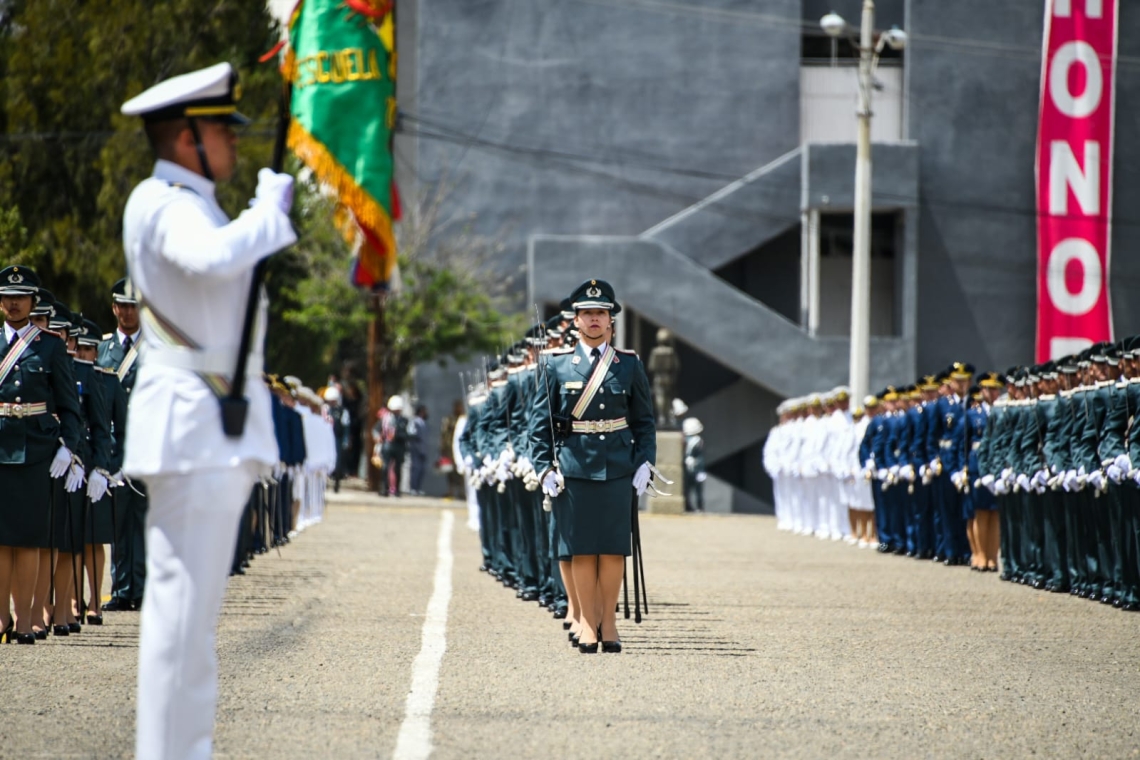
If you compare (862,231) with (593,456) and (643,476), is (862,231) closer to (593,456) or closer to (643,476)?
(643,476)

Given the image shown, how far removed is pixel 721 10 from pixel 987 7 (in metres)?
5.37

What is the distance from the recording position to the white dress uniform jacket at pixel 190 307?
5246mm

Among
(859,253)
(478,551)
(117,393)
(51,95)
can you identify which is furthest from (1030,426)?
(51,95)

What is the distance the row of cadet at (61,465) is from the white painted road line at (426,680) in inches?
82.5

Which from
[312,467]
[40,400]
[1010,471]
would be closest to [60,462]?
[40,400]

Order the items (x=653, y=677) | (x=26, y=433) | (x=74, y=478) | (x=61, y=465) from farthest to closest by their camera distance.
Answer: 1. (x=74, y=478)
2. (x=61, y=465)
3. (x=26, y=433)
4. (x=653, y=677)

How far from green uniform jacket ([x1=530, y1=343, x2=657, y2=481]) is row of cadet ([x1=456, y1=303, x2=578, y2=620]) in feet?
2.70

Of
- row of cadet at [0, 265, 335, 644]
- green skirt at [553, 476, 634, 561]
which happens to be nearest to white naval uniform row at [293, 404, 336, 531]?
row of cadet at [0, 265, 335, 644]

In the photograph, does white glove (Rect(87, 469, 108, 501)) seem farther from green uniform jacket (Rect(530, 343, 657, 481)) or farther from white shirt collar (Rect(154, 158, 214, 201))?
white shirt collar (Rect(154, 158, 214, 201))

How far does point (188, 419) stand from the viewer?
5352 millimetres

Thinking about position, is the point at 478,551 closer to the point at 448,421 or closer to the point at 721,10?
the point at 448,421

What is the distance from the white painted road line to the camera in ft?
21.5

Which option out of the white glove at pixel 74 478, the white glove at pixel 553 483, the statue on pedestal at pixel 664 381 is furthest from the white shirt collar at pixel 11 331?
the statue on pedestal at pixel 664 381

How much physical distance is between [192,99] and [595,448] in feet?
16.7
